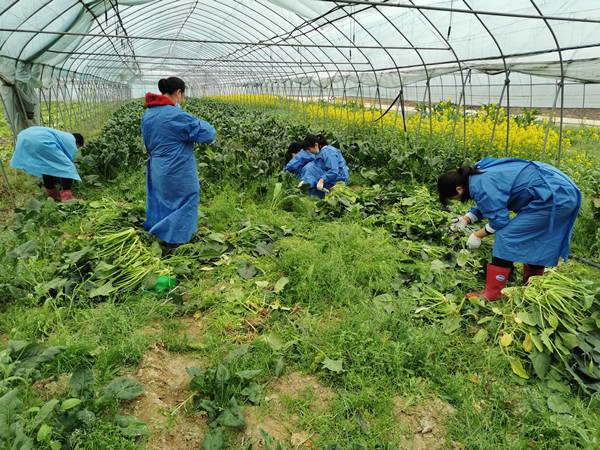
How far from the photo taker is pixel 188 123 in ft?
12.5

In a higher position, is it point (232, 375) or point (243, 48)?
point (243, 48)

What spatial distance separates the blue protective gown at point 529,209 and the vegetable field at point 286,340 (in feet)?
1.13

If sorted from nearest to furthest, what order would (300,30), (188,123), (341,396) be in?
(341,396)
(188,123)
(300,30)

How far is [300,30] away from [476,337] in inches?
382

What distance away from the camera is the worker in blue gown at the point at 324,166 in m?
5.86

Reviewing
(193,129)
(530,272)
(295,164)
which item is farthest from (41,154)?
(530,272)

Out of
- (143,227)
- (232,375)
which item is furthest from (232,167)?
(232,375)

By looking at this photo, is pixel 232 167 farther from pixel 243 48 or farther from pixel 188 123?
pixel 243 48

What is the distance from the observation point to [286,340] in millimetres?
2787

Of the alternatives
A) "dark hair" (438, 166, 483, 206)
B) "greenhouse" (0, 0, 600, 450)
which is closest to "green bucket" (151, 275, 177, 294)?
"greenhouse" (0, 0, 600, 450)

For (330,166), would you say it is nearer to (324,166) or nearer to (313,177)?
(324,166)

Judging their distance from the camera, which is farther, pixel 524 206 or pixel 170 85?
pixel 170 85

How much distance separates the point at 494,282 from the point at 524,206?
0.68m

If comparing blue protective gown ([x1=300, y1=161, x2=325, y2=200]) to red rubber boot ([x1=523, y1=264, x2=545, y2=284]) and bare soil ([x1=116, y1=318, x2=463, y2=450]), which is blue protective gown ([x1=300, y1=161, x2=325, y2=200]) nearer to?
red rubber boot ([x1=523, y1=264, x2=545, y2=284])
